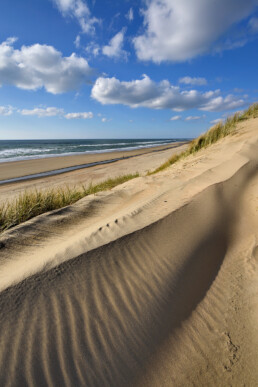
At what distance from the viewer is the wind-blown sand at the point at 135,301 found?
4.20 ft

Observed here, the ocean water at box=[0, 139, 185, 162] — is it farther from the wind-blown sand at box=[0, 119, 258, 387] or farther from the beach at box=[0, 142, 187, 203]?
the wind-blown sand at box=[0, 119, 258, 387]

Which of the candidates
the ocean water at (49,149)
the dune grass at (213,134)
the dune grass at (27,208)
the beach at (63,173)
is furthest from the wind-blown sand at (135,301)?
the ocean water at (49,149)

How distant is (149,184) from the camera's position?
442 cm

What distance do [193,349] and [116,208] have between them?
7.55 feet

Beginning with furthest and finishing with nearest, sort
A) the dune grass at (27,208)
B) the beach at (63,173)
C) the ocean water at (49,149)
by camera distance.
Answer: the ocean water at (49,149)
the beach at (63,173)
the dune grass at (27,208)

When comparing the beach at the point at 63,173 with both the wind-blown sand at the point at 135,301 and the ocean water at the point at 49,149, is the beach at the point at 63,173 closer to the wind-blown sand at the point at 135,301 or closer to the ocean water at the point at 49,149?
the wind-blown sand at the point at 135,301

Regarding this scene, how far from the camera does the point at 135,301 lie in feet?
5.46

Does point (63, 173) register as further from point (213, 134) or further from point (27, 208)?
point (27, 208)

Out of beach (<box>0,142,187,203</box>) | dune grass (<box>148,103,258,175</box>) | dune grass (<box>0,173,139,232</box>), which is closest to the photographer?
dune grass (<box>0,173,139,232</box>)

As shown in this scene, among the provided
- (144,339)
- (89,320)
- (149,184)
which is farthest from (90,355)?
(149,184)

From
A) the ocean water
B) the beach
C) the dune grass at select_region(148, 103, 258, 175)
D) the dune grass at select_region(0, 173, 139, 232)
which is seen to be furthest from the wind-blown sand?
the ocean water

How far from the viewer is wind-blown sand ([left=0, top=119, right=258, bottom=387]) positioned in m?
1.28

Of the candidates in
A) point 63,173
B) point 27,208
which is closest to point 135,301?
point 27,208

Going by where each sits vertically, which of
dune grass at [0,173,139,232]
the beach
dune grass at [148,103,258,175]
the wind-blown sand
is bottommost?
the beach
